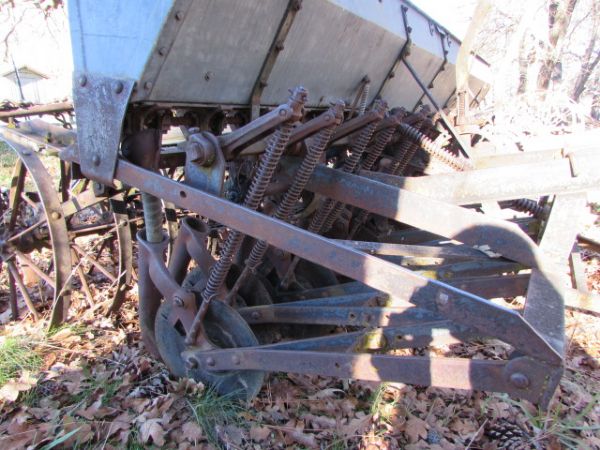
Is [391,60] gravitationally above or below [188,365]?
above

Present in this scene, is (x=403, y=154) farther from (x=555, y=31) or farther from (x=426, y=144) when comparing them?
(x=555, y=31)

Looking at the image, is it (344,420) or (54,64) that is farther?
(54,64)

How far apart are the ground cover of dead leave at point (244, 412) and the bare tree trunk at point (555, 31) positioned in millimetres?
9915

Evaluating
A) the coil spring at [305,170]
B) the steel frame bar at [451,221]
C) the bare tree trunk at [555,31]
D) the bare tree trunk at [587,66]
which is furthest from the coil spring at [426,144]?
the bare tree trunk at [587,66]

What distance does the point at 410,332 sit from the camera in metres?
2.29

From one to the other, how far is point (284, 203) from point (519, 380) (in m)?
1.28

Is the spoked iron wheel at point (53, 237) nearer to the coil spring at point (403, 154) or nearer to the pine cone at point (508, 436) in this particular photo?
the coil spring at point (403, 154)

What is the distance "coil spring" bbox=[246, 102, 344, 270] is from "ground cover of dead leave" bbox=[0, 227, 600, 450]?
0.90m

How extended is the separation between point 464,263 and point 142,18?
240 cm

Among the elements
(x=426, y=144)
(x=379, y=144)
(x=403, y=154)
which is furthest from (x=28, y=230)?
(x=426, y=144)

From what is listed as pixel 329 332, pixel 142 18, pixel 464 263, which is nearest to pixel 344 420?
pixel 329 332

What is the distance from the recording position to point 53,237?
3.01 metres

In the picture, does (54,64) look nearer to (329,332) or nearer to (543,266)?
(329,332)

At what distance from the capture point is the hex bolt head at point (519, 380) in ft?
5.24
